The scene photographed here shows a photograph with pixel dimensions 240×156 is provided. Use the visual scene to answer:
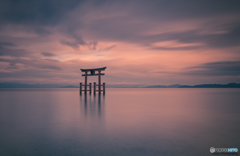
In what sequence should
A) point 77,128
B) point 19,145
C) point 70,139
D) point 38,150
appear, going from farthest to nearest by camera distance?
point 77,128
point 70,139
point 19,145
point 38,150

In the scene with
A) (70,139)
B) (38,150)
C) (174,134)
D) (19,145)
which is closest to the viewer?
(38,150)

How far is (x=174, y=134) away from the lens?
20.7 feet

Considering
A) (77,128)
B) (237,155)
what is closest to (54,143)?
(77,128)

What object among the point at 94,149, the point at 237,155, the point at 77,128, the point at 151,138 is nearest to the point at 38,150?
the point at 94,149

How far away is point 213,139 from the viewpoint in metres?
5.65

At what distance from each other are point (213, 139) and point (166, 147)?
2.01 meters

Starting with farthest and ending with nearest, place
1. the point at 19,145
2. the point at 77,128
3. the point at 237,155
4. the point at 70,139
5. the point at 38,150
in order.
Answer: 1. the point at 77,128
2. the point at 70,139
3. the point at 19,145
4. the point at 38,150
5. the point at 237,155

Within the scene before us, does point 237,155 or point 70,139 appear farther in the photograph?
point 70,139

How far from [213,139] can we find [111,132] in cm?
385

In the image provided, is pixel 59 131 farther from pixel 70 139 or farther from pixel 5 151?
pixel 5 151

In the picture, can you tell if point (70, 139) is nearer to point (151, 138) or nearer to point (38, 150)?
point (38, 150)

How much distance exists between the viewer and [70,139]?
5.64m

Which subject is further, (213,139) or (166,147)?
(213,139)

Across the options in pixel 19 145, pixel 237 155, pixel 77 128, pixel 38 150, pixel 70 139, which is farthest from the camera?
pixel 77 128
